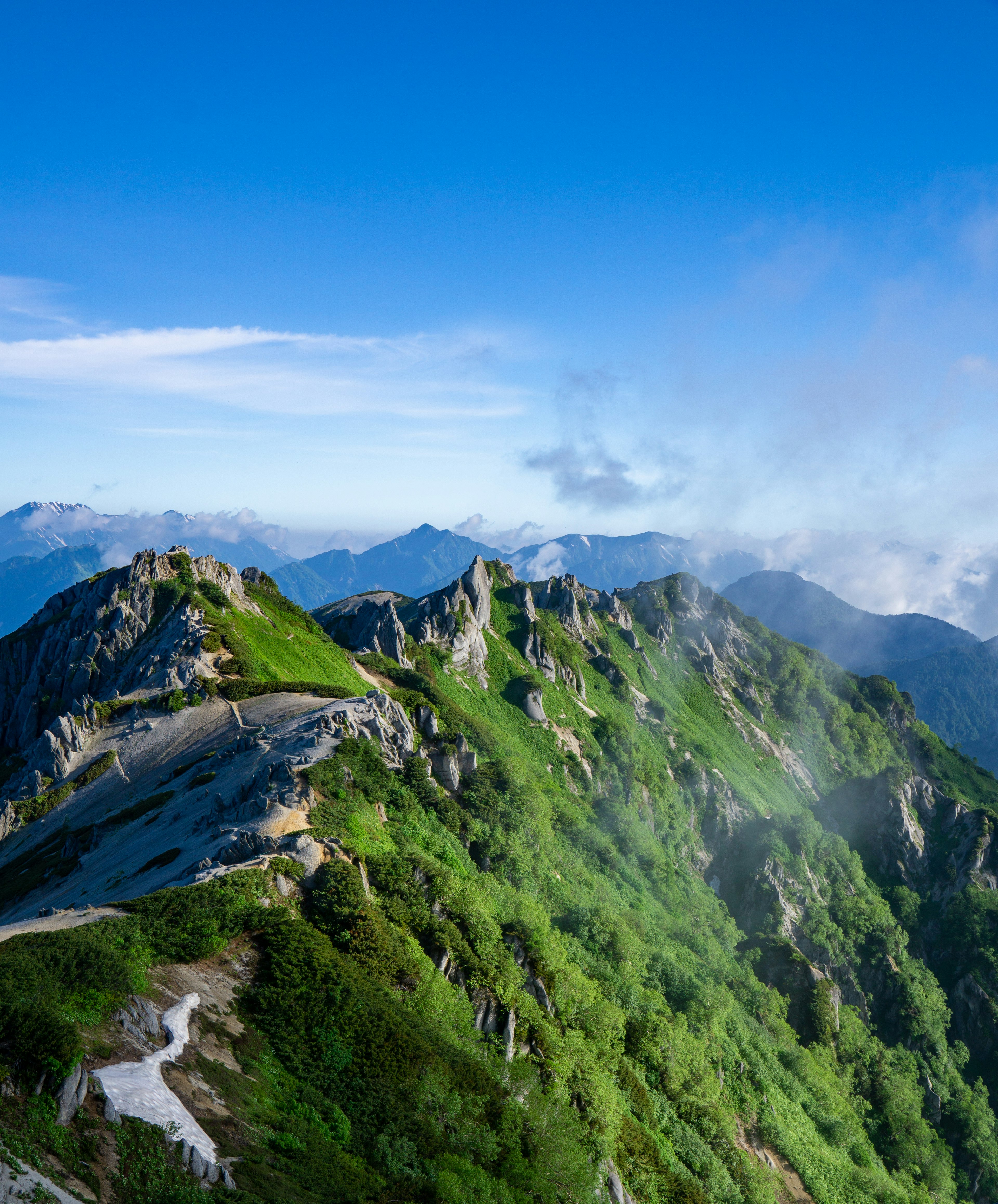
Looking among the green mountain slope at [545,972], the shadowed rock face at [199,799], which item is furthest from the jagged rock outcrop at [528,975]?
the shadowed rock face at [199,799]

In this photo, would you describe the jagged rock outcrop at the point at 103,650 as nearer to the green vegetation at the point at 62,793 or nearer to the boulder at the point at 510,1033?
the green vegetation at the point at 62,793

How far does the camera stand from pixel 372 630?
154m

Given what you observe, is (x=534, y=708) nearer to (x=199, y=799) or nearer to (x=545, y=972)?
(x=199, y=799)

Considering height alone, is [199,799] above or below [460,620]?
below

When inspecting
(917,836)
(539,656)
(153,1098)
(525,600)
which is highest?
(525,600)

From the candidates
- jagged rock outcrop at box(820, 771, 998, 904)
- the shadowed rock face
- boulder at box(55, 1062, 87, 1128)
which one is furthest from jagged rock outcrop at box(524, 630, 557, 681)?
boulder at box(55, 1062, 87, 1128)

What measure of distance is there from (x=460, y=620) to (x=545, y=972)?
371 feet

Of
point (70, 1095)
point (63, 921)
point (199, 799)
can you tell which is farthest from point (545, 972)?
point (70, 1095)

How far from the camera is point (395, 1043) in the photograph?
37.2m

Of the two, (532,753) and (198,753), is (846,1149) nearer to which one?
(532,753)

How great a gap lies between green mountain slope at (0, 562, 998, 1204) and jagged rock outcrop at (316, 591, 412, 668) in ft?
24.1

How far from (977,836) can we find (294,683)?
589ft

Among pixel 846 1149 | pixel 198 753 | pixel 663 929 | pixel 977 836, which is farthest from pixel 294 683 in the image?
pixel 977 836

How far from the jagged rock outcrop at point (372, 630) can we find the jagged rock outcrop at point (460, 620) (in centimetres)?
550
